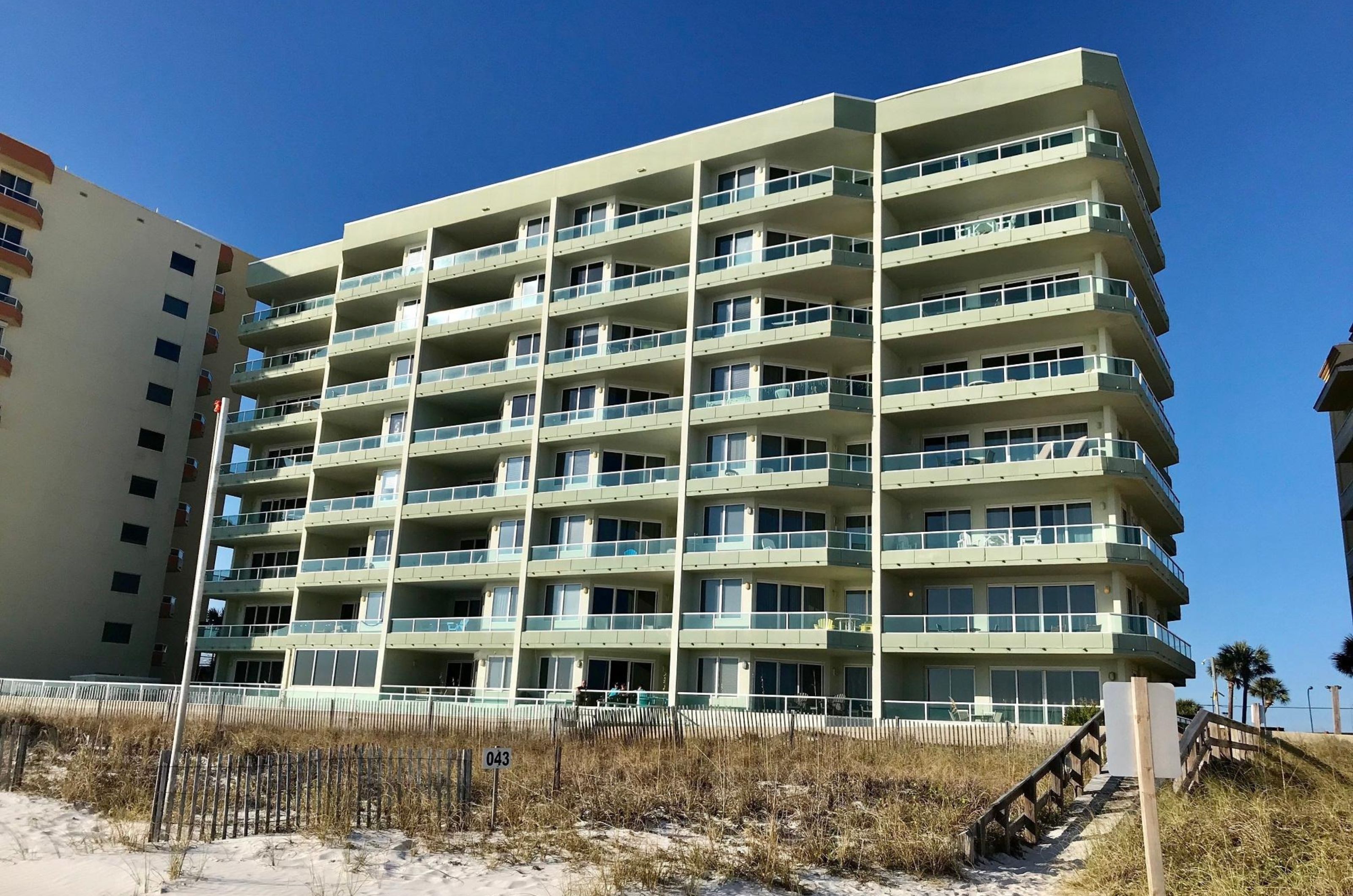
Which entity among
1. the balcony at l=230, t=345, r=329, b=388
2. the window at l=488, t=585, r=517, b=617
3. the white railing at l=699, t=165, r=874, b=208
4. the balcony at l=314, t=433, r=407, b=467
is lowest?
the window at l=488, t=585, r=517, b=617

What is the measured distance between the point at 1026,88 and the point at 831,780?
3140 centimetres

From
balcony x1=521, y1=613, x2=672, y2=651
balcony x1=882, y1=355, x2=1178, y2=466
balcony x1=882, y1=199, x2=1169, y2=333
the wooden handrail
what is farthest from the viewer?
balcony x1=521, y1=613, x2=672, y2=651

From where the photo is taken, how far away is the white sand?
1395 centimetres

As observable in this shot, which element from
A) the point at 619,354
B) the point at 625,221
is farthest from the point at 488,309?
the point at 619,354

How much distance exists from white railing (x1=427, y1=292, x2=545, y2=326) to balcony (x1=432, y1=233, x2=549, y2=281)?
1.78 metres

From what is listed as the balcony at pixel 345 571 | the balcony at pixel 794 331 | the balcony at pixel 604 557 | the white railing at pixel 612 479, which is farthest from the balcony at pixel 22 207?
the balcony at pixel 794 331

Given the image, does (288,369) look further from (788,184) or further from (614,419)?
(788,184)

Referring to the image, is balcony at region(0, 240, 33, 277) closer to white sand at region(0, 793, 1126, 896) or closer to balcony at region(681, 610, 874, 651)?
balcony at region(681, 610, 874, 651)

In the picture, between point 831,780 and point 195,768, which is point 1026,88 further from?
point 195,768

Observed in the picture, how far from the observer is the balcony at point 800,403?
4225 cm

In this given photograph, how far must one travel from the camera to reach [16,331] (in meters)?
55.9

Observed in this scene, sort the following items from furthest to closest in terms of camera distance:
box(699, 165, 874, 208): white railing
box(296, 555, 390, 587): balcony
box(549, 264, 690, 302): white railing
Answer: box(296, 555, 390, 587): balcony → box(549, 264, 690, 302): white railing → box(699, 165, 874, 208): white railing

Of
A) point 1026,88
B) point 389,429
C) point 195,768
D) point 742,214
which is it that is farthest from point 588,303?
point 195,768

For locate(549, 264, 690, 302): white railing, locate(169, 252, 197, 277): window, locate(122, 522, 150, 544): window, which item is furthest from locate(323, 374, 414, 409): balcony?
locate(169, 252, 197, 277): window
